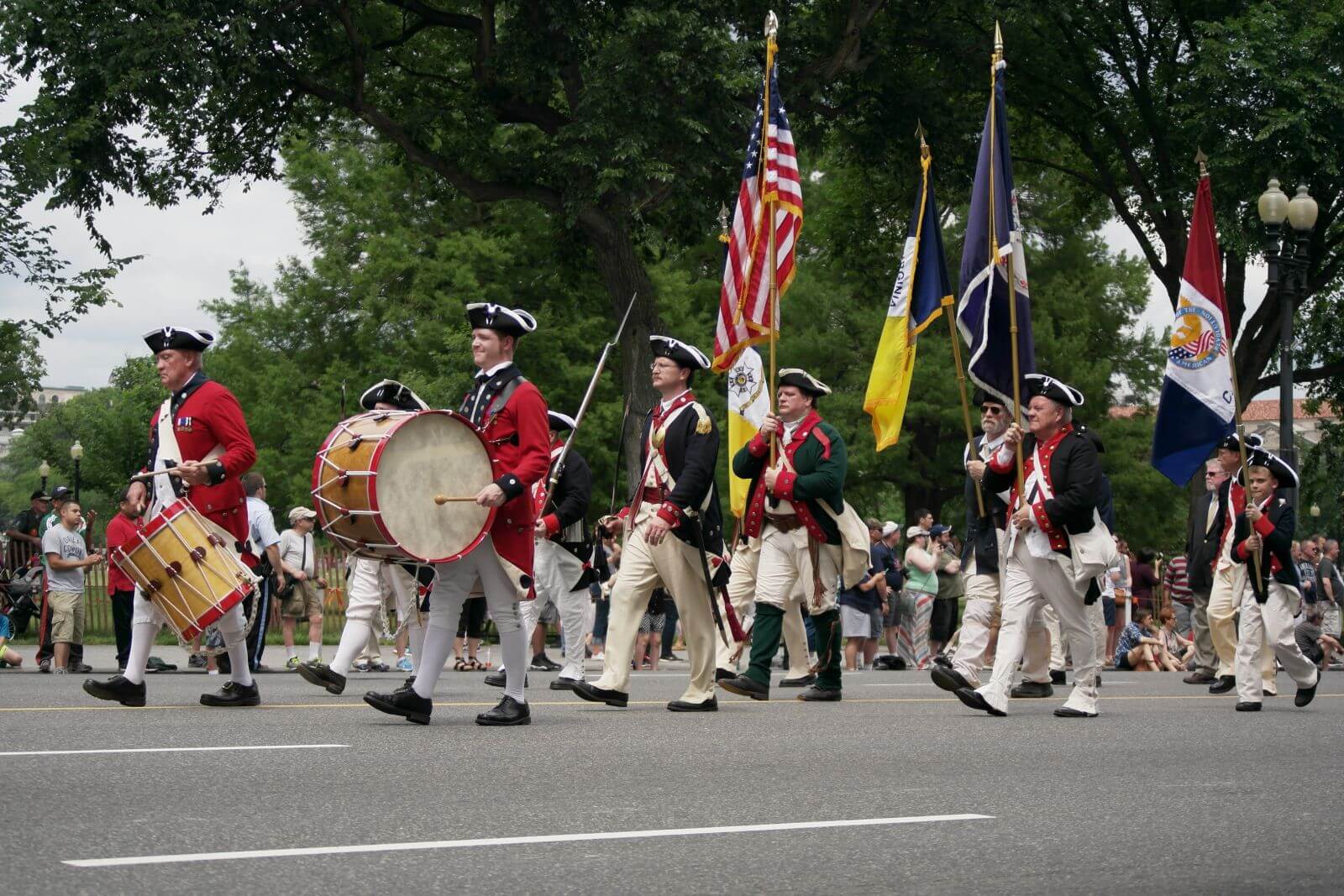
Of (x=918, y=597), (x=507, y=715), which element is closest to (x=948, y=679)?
(x=507, y=715)

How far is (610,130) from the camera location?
894 inches

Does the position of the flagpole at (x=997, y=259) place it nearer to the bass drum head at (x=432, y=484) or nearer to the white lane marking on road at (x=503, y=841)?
the bass drum head at (x=432, y=484)

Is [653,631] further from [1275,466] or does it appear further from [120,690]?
[120,690]

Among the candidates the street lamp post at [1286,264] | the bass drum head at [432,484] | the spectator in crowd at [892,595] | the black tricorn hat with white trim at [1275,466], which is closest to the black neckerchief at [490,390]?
the bass drum head at [432,484]

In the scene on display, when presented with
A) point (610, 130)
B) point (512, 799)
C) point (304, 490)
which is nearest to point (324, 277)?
Result: point (304, 490)

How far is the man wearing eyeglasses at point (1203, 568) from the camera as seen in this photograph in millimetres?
17109

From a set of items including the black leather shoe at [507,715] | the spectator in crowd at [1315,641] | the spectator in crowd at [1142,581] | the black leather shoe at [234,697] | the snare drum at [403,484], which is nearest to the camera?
the snare drum at [403,484]

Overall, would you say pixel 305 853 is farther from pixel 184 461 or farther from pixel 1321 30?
pixel 1321 30

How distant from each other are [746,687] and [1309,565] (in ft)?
47.4

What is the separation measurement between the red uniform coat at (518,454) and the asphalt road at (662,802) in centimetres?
99

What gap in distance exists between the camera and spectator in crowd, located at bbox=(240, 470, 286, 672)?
17.0m

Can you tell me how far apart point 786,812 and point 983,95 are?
918 inches

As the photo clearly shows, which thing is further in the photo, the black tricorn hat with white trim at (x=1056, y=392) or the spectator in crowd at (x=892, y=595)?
the spectator in crowd at (x=892, y=595)

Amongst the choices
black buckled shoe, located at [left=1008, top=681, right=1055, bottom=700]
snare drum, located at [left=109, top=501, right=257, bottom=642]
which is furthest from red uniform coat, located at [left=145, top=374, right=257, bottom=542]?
black buckled shoe, located at [left=1008, top=681, right=1055, bottom=700]
